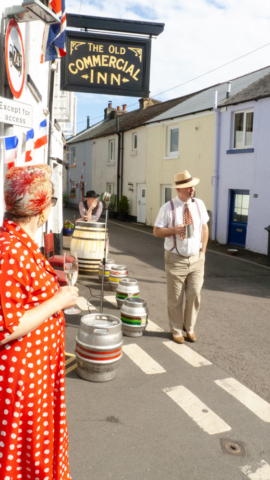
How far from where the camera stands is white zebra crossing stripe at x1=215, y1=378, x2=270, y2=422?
3.70 meters

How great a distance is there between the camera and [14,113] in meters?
3.95

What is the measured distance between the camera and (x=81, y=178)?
1361 inches

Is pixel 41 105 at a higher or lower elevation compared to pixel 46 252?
higher

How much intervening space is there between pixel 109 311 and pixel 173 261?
1.84 metres

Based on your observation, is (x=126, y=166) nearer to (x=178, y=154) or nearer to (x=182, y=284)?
(x=178, y=154)

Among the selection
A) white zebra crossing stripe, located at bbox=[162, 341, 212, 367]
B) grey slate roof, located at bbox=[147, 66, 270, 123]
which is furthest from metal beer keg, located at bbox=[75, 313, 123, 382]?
grey slate roof, located at bbox=[147, 66, 270, 123]

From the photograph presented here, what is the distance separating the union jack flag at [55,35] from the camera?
15.8 feet

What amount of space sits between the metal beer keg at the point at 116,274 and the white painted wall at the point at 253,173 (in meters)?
8.25

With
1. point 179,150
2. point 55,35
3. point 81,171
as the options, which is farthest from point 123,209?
point 55,35

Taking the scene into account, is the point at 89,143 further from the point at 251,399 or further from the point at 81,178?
the point at 251,399

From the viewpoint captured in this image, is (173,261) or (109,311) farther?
(109,311)

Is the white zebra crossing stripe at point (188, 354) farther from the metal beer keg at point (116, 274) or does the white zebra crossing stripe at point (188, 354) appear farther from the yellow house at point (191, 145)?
the yellow house at point (191, 145)

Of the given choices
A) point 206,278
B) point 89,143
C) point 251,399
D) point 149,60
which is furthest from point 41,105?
point 89,143

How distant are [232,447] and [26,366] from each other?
2.05 meters
